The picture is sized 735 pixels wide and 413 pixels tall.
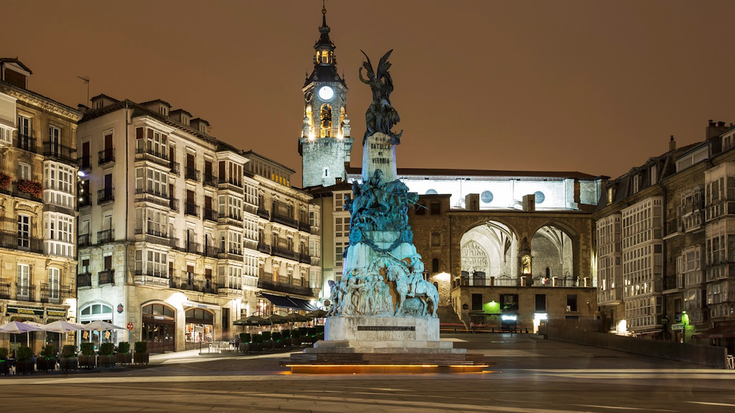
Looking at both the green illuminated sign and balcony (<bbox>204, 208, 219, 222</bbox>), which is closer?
balcony (<bbox>204, 208, 219, 222</bbox>)

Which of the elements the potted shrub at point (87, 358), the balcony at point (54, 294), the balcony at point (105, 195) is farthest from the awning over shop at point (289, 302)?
the potted shrub at point (87, 358)

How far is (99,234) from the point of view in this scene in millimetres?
61969

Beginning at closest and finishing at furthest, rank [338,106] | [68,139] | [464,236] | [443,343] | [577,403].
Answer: [577,403] < [443,343] < [68,139] < [464,236] < [338,106]

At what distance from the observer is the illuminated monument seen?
36.3 meters

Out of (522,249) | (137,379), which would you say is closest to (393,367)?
(137,379)

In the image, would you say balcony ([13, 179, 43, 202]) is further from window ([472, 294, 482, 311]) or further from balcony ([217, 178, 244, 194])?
window ([472, 294, 482, 311])

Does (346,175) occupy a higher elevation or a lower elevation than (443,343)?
higher

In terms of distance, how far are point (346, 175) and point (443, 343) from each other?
66002 mm

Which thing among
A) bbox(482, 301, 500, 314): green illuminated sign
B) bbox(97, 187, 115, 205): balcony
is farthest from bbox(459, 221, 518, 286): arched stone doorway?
bbox(97, 187, 115, 205): balcony

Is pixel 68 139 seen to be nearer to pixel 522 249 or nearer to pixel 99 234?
pixel 99 234

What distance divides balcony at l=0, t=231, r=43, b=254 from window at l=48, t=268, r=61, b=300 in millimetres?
1772

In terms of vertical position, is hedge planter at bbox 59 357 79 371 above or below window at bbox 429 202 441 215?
below

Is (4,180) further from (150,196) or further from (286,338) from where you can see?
(286,338)

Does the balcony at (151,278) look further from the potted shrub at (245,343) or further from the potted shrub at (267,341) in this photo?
the potted shrub at (267,341)
